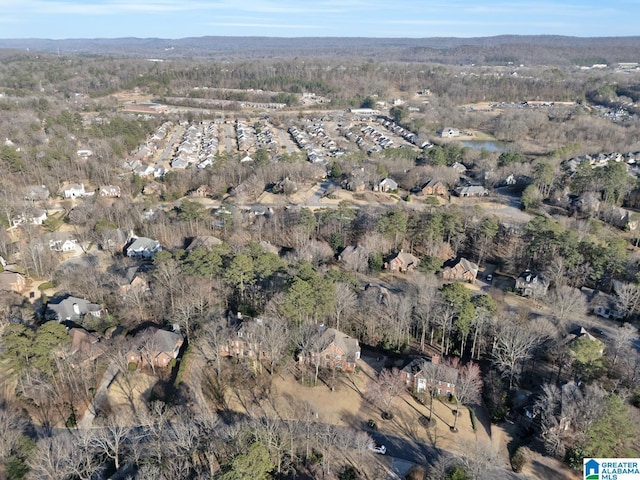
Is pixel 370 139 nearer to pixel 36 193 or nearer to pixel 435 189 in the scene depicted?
pixel 435 189

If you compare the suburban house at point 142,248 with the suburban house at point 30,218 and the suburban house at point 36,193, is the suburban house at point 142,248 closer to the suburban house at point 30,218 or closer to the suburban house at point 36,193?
the suburban house at point 30,218

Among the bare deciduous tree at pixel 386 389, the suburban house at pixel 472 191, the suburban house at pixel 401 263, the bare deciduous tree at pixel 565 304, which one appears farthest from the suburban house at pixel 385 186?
the bare deciduous tree at pixel 386 389

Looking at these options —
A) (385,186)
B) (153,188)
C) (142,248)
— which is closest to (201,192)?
(153,188)

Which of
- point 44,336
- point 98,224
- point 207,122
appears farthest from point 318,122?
point 44,336

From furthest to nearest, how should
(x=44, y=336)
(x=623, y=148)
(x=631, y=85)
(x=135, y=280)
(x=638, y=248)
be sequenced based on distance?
(x=631, y=85) → (x=623, y=148) → (x=638, y=248) → (x=135, y=280) → (x=44, y=336)

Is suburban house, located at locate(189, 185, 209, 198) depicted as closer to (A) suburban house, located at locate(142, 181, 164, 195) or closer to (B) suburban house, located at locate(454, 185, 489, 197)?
(A) suburban house, located at locate(142, 181, 164, 195)

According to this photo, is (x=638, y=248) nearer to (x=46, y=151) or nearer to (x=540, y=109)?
(x=46, y=151)

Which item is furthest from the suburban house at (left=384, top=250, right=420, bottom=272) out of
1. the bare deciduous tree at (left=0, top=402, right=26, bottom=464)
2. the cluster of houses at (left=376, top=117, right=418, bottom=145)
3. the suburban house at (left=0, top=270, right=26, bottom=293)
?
the cluster of houses at (left=376, top=117, right=418, bottom=145)
